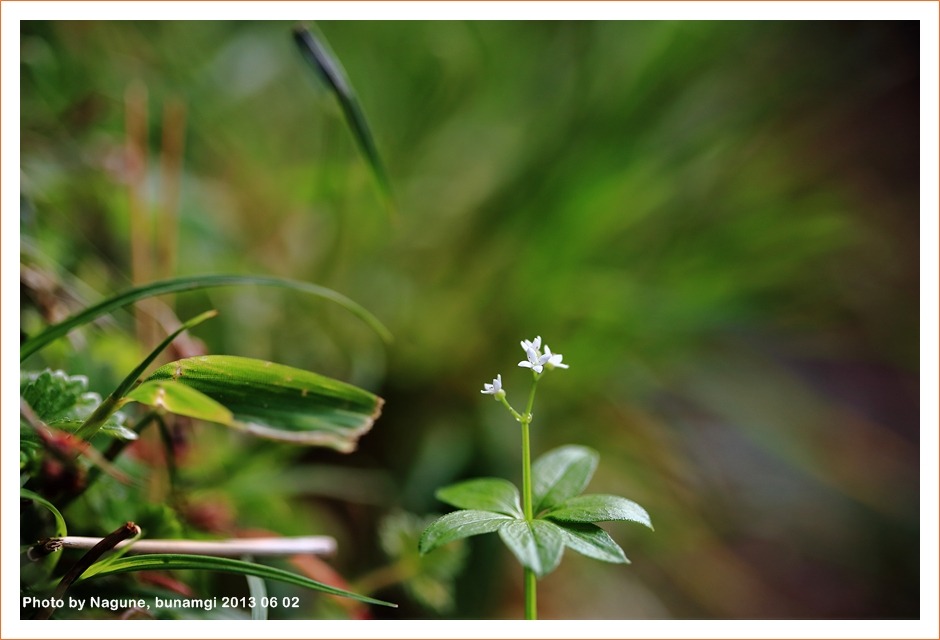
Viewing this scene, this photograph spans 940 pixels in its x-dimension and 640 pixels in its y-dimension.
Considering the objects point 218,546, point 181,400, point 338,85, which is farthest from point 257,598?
point 338,85

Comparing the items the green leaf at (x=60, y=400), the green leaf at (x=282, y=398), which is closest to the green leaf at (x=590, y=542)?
the green leaf at (x=282, y=398)

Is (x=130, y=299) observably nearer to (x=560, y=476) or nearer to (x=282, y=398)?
(x=282, y=398)

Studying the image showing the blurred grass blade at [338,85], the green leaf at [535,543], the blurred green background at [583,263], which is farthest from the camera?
the blurred green background at [583,263]

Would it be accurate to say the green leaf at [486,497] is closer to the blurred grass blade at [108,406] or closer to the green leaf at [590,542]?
the green leaf at [590,542]

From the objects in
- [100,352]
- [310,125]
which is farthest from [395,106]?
[100,352]

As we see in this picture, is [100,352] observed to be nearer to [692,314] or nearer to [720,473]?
[692,314]

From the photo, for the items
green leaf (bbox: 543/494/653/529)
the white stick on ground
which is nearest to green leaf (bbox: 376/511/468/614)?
the white stick on ground
